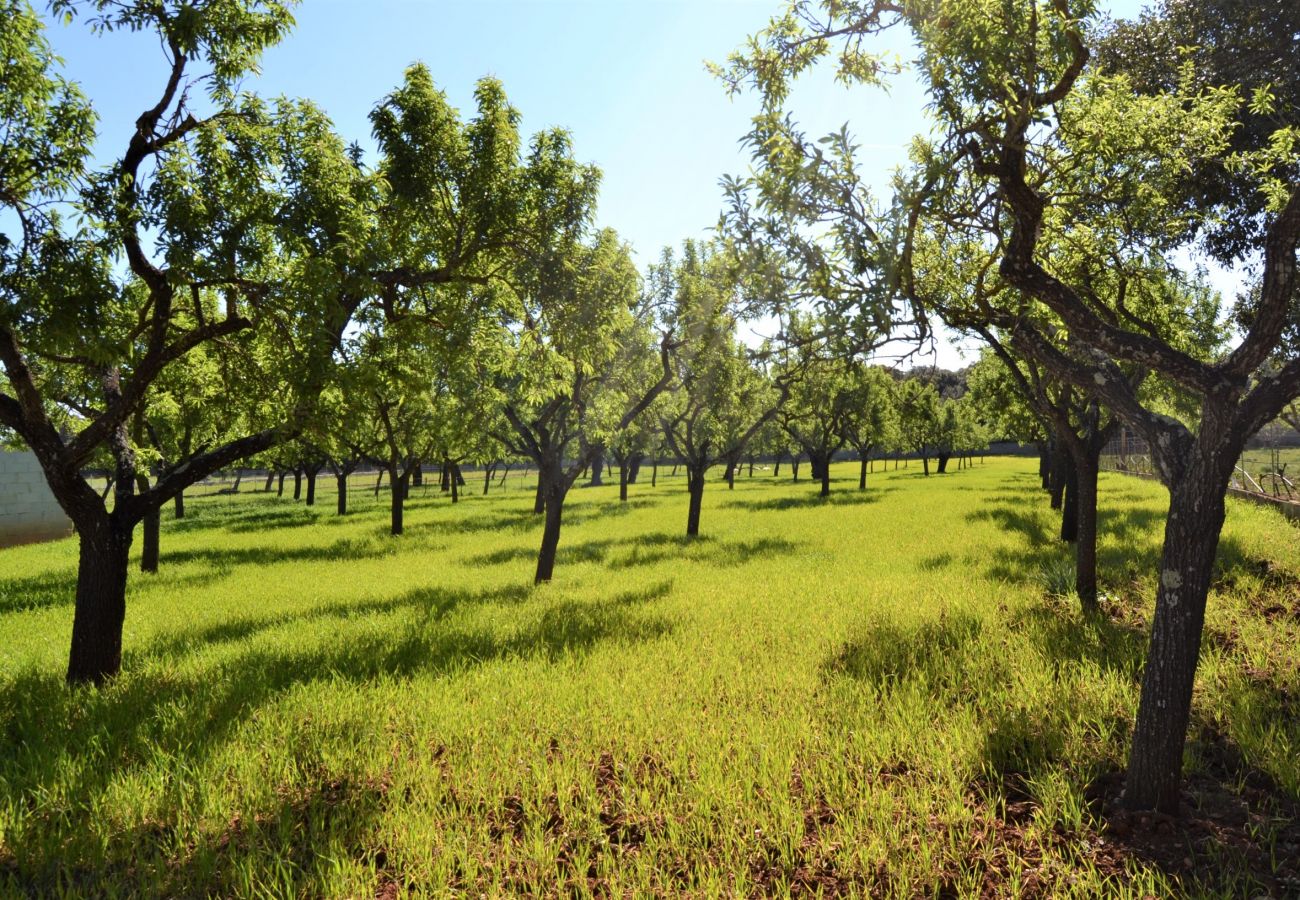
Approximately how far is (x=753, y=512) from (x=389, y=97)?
22.3 m

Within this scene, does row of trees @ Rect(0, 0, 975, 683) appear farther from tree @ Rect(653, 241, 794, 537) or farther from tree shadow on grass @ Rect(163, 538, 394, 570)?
tree shadow on grass @ Rect(163, 538, 394, 570)

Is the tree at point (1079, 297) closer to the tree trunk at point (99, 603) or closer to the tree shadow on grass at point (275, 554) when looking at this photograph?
the tree trunk at point (99, 603)

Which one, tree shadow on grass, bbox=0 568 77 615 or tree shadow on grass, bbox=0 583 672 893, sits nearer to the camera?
tree shadow on grass, bbox=0 583 672 893

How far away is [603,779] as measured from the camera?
5234 mm

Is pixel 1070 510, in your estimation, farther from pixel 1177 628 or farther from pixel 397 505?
pixel 397 505

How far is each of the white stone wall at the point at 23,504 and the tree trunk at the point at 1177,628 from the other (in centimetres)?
3746

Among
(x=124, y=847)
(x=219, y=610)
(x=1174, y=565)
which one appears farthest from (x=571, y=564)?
(x=1174, y=565)

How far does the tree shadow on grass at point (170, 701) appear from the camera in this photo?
4387 millimetres

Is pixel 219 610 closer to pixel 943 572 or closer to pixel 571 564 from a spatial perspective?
pixel 571 564

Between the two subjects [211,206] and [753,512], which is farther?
[753,512]

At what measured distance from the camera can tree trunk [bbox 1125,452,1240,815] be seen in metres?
4.18

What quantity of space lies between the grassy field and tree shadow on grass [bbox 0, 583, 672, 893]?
0.04 meters

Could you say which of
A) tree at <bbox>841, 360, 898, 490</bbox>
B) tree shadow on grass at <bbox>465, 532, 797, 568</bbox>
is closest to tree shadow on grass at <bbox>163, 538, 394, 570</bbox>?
tree shadow on grass at <bbox>465, 532, 797, 568</bbox>

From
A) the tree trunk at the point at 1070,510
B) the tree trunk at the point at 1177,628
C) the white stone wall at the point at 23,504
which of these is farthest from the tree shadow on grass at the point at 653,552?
the white stone wall at the point at 23,504
